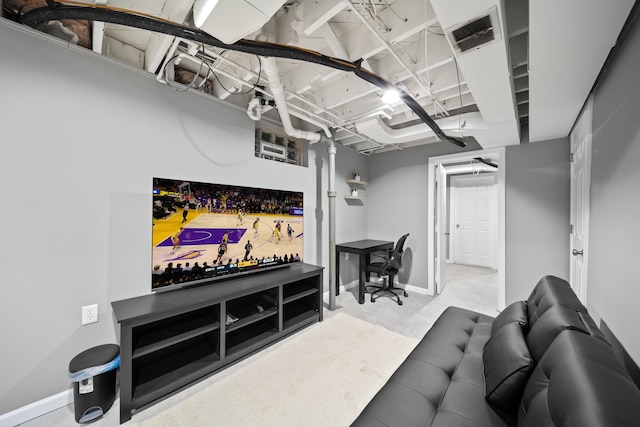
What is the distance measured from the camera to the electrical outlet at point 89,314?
1700 millimetres

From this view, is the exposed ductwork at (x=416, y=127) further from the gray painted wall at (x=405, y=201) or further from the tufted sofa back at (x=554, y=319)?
the tufted sofa back at (x=554, y=319)

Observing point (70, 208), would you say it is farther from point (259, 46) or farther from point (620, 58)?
point (620, 58)

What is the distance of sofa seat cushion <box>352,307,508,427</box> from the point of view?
0.97 metres

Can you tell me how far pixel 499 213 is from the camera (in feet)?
10.6

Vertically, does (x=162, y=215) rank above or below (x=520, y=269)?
above

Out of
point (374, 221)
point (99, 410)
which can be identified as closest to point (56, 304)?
point (99, 410)

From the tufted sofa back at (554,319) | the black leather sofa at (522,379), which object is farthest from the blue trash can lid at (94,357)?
the tufted sofa back at (554,319)

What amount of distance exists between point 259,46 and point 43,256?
2.00 m

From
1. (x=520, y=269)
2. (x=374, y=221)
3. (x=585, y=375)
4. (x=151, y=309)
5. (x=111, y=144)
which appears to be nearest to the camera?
(x=585, y=375)

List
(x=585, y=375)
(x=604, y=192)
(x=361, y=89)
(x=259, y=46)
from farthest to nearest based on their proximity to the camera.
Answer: (x=361, y=89)
(x=604, y=192)
(x=259, y=46)
(x=585, y=375)

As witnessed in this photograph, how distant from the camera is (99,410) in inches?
60.0

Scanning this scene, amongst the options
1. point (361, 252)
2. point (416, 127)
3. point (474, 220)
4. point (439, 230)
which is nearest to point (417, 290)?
point (439, 230)

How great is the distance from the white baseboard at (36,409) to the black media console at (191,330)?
39cm

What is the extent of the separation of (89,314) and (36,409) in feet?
1.96
